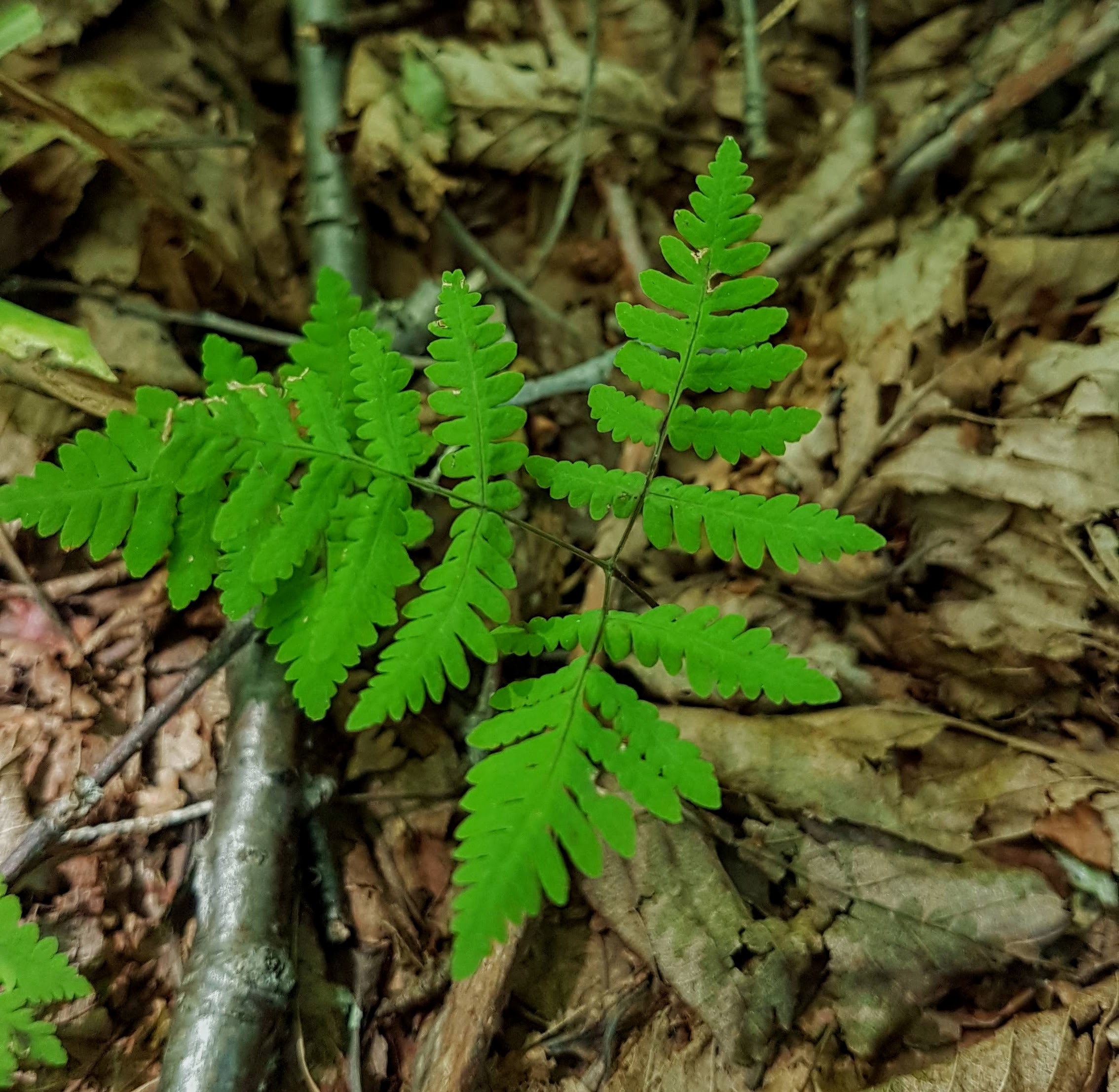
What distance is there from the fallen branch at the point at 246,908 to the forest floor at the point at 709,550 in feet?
0.46

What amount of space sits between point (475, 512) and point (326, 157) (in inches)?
76.5

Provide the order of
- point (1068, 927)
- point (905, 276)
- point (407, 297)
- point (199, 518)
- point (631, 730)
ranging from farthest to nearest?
point (407, 297)
point (905, 276)
point (1068, 927)
point (199, 518)
point (631, 730)

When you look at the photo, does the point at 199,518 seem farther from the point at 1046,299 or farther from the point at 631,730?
the point at 1046,299

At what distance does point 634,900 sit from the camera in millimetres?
2100

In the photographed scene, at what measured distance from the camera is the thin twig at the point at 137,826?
6.41 feet

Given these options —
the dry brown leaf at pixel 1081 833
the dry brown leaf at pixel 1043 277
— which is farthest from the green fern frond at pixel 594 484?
the dry brown leaf at pixel 1043 277

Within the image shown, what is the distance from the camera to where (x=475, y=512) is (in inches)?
73.5

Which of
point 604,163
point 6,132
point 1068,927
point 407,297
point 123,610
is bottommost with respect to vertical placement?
point 1068,927

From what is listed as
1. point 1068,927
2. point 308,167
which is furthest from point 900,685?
point 308,167

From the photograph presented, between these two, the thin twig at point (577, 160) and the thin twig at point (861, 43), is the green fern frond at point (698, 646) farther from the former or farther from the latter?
the thin twig at point (861, 43)

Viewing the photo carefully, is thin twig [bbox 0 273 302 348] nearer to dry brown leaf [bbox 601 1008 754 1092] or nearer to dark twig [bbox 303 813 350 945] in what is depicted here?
dark twig [bbox 303 813 350 945]

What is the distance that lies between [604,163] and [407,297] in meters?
1.10

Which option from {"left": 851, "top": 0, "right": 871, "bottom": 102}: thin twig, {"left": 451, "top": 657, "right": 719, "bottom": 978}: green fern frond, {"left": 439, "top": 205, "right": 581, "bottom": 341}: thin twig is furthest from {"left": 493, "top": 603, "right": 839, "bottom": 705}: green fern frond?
{"left": 851, "top": 0, "right": 871, "bottom": 102}: thin twig

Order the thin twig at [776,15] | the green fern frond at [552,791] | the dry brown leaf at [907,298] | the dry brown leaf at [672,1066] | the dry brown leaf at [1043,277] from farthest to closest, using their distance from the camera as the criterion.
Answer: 1. the thin twig at [776,15]
2. the dry brown leaf at [907,298]
3. the dry brown leaf at [1043,277]
4. the dry brown leaf at [672,1066]
5. the green fern frond at [552,791]
